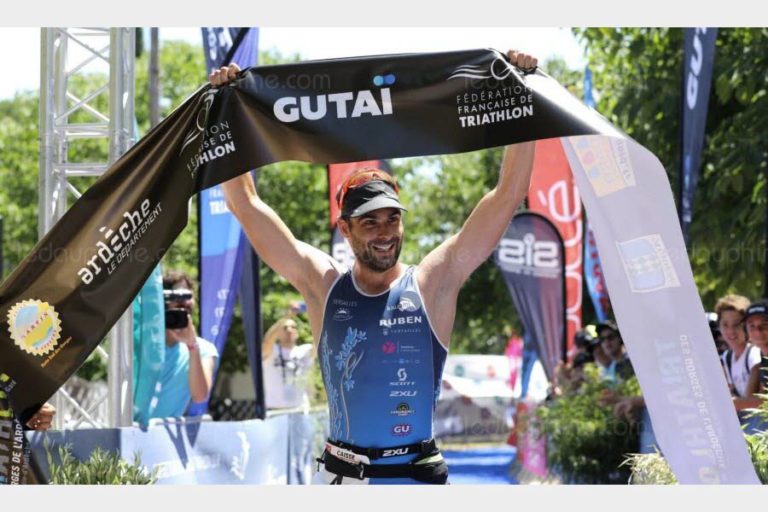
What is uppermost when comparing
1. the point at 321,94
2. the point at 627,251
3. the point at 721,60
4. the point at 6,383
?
the point at 721,60

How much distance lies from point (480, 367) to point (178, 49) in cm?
1441

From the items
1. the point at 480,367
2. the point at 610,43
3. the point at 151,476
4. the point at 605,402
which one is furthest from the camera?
the point at 480,367

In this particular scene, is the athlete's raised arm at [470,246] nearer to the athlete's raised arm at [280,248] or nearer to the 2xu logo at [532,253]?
the athlete's raised arm at [280,248]

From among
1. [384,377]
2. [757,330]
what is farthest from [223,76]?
[757,330]

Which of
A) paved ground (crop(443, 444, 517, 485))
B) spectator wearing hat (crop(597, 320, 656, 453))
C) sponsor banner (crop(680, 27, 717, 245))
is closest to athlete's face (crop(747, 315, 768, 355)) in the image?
spectator wearing hat (crop(597, 320, 656, 453))

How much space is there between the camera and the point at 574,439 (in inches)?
420

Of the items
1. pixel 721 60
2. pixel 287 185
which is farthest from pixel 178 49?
pixel 721 60

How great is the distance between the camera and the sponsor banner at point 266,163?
4.97 m

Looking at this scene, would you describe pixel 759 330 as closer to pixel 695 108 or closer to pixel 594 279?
pixel 695 108

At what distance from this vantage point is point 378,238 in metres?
4.50

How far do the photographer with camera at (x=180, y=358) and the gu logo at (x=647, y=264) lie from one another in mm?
3867

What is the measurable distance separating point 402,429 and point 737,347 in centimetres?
448

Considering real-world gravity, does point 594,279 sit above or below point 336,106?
below

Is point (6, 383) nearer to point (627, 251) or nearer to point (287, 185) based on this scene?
point (627, 251)
